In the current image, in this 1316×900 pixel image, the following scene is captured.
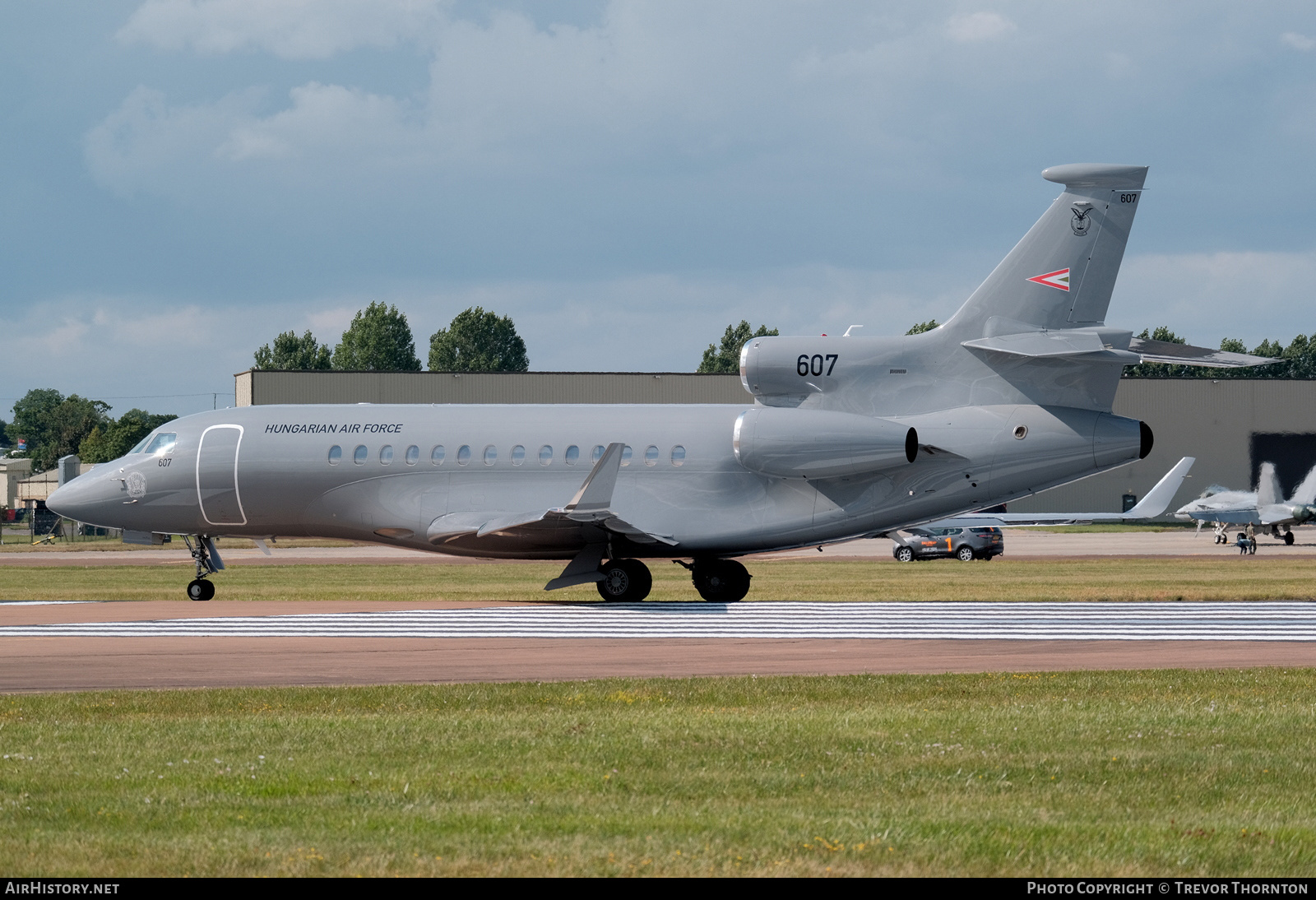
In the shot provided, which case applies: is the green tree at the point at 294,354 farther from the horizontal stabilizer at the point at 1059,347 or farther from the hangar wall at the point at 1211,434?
the horizontal stabilizer at the point at 1059,347

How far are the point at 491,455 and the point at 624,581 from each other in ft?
12.0

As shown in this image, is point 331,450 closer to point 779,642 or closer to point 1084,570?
point 779,642

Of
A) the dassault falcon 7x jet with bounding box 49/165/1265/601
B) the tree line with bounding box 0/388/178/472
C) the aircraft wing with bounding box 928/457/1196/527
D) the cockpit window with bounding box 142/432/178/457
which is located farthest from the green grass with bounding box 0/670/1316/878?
the tree line with bounding box 0/388/178/472

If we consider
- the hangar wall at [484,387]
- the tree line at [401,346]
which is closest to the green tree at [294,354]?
the tree line at [401,346]

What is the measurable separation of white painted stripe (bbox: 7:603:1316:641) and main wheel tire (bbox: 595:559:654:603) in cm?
120

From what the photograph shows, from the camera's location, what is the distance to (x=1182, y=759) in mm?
10219

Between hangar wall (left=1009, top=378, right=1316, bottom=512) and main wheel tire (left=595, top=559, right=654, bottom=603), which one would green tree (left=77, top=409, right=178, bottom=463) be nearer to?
hangar wall (left=1009, top=378, right=1316, bottom=512)

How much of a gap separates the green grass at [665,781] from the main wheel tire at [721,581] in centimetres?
1500

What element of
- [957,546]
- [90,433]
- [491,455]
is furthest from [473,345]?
[491,455]

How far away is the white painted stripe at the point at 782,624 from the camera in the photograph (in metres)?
21.0

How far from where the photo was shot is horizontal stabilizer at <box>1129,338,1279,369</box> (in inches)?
958

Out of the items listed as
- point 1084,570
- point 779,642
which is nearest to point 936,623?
point 779,642

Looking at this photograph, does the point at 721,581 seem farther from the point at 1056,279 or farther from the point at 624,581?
the point at 1056,279

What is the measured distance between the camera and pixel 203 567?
31.7 m
